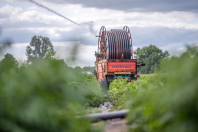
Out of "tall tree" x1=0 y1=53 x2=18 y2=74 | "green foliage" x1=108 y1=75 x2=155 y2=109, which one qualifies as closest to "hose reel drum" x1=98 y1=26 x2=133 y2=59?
"green foliage" x1=108 y1=75 x2=155 y2=109

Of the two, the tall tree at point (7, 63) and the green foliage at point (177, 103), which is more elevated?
the tall tree at point (7, 63)

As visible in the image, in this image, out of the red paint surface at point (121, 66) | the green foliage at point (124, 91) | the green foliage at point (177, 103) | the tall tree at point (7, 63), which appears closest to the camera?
the green foliage at point (177, 103)

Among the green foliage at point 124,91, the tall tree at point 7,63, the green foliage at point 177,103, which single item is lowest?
the green foliage at point 124,91

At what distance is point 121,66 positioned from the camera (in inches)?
574

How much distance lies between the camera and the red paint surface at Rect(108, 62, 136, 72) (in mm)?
14391

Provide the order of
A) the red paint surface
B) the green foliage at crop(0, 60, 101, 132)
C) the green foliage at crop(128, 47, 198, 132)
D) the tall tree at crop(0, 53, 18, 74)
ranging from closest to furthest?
1. the green foliage at crop(128, 47, 198, 132)
2. the green foliage at crop(0, 60, 101, 132)
3. the tall tree at crop(0, 53, 18, 74)
4. the red paint surface

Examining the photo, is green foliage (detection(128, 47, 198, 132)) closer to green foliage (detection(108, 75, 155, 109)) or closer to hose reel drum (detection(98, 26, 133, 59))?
green foliage (detection(108, 75, 155, 109))

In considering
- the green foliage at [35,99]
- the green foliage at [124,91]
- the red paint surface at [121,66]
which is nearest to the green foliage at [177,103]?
the green foliage at [35,99]

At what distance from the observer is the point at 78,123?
2.58 meters

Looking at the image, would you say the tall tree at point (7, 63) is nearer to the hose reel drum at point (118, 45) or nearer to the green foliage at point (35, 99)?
the green foliage at point (35, 99)

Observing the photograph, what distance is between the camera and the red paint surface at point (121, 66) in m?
14.4

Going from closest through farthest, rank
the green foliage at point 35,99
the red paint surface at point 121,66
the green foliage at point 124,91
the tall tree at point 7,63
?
the green foliage at point 35,99
the tall tree at point 7,63
the green foliage at point 124,91
the red paint surface at point 121,66

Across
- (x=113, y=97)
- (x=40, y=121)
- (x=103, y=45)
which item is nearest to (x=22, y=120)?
(x=40, y=121)

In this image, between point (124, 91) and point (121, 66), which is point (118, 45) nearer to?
point (121, 66)
